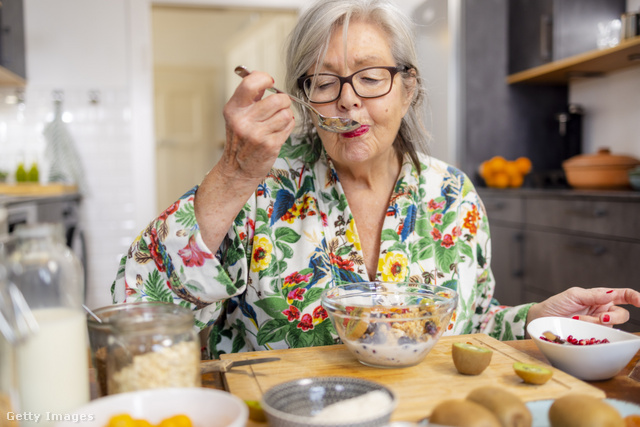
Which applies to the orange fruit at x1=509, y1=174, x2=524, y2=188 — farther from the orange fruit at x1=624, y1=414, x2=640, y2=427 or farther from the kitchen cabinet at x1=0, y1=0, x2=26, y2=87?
the kitchen cabinet at x1=0, y1=0, x2=26, y2=87

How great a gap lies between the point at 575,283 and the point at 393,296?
2005mm

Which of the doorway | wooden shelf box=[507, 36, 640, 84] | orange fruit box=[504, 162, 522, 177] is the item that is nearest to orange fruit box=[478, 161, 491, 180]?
orange fruit box=[504, 162, 522, 177]

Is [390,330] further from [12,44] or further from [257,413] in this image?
[12,44]

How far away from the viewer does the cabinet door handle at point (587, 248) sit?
2506mm

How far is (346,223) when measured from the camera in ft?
4.28

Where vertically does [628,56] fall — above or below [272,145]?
above

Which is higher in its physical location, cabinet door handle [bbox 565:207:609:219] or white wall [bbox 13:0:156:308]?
white wall [bbox 13:0:156:308]

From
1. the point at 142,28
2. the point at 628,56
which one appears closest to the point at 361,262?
the point at 628,56

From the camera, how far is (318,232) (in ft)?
4.22

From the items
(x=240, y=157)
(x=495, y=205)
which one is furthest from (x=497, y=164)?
(x=240, y=157)

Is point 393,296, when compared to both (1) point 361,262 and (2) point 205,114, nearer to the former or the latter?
(1) point 361,262

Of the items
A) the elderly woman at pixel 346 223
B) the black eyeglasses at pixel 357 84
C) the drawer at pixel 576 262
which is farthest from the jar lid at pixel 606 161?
the black eyeglasses at pixel 357 84

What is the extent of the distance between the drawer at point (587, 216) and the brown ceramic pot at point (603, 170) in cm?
27

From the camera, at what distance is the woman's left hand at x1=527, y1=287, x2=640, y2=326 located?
3.42 feet
